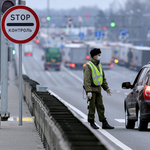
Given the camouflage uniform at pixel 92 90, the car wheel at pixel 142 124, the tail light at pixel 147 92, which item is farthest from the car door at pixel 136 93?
the camouflage uniform at pixel 92 90

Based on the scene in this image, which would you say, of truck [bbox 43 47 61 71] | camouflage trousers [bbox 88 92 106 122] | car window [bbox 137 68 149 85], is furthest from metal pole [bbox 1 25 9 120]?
truck [bbox 43 47 61 71]

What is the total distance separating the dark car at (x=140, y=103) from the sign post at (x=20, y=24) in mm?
2572

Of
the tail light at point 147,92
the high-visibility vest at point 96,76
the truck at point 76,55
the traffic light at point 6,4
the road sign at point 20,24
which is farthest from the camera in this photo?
the truck at point 76,55

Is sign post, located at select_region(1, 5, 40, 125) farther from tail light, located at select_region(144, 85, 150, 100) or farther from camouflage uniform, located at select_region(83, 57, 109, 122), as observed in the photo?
tail light, located at select_region(144, 85, 150, 100)

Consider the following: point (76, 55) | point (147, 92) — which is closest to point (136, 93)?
point (147, 92)

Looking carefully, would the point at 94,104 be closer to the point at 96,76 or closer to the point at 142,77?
the point at 96,76

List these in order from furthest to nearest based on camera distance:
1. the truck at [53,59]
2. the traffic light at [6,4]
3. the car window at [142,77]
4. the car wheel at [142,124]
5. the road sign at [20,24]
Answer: the truck at [53,59] < the traffic light at [6,4] < the car window at [142,77] < the car wheel at [142,124] < the road sign at [20,24]

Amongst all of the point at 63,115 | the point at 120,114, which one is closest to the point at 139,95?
the point at 63,115

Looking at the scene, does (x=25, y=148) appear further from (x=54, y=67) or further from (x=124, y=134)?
(x=54, y=67)

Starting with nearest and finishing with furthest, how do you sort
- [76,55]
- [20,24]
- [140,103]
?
[20,24]
[140,103]
[76,55]

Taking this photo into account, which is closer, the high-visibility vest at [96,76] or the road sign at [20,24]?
the road sign at [20,24]

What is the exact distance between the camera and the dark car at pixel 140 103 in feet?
41.9

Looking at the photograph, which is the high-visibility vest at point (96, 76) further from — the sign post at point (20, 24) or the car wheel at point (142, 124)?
the sign post at point (20, 24)

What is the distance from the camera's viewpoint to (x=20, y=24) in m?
12.3
